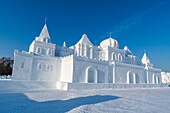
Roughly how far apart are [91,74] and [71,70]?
148 inches

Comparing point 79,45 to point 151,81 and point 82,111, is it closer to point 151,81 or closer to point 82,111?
point 151,81

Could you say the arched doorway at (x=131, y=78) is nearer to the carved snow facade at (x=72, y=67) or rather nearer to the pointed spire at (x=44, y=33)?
the carved snow facade at (x=72, y=67)

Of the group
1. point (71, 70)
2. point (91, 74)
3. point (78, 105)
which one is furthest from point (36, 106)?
point (91, 74)

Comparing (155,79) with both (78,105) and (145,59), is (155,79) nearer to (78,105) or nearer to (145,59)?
(145,59)

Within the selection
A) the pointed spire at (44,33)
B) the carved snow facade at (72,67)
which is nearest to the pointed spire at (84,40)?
the carved snow facade at (72,67)

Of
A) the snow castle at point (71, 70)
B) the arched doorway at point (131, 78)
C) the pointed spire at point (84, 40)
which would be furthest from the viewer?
the pointed spire at point (84, 40)

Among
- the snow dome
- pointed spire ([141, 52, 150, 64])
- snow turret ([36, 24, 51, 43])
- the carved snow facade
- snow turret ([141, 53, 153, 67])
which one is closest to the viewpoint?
the carved snow facade

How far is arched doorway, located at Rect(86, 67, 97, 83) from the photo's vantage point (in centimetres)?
1698

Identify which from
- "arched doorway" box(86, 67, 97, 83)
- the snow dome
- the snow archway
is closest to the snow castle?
"arched doorway" box(86, 67, 97, 83)

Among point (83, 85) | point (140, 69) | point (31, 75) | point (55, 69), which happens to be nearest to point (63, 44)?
point (55, 69)

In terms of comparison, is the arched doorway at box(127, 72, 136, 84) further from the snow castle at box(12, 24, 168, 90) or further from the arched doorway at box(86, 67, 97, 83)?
the arched doorway at box(86, 67, 97, 83)

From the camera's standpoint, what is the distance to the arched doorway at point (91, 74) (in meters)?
17.0

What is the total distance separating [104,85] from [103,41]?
1550 cm

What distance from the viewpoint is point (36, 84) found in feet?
51.3
